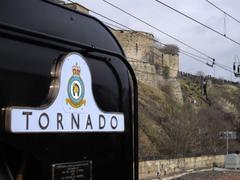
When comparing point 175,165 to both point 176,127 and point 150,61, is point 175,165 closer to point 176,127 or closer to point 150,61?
point 176,127

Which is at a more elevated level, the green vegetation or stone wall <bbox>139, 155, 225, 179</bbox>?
the green vegetation

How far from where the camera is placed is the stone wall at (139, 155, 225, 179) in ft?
114

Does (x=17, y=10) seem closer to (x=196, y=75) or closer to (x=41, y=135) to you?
(x=41, y=135)

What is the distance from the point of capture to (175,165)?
131 ft

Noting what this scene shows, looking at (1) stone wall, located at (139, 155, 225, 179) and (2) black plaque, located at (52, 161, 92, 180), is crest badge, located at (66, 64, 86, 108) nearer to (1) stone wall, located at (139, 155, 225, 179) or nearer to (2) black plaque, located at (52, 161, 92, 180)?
(2) black plaque, located at (52, 161, 92, 180)

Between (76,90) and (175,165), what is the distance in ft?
122

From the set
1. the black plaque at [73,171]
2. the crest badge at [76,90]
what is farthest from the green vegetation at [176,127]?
the crest badge at [76,90]

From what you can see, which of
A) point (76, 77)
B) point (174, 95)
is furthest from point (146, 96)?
point (76, 77)

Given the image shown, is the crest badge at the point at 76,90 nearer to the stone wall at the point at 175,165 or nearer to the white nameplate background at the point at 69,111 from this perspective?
the white nameplate background at the point at 69,111

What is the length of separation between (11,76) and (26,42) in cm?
21

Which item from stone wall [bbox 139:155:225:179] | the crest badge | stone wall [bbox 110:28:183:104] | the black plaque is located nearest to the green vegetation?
stone wall [bbox 139:155:225:179]

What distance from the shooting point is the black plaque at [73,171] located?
3.17 metres

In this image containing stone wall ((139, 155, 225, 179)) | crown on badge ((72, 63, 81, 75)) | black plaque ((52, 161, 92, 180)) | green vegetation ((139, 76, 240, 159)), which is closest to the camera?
black plaque ((52, 161, 92, 180))

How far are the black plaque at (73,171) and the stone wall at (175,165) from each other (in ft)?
99.1
